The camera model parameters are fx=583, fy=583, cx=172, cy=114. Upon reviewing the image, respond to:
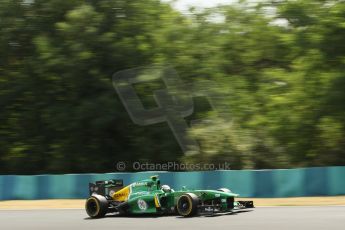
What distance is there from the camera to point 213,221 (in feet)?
40.5

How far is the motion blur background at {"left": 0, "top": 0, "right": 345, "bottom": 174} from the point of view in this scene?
27.2 metres

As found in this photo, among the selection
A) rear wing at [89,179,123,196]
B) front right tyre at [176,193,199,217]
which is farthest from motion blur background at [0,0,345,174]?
front right tyre at [176,193,199,217]

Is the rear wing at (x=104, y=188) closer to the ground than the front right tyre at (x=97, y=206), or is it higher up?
higher up

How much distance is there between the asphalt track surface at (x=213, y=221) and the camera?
1134 cm

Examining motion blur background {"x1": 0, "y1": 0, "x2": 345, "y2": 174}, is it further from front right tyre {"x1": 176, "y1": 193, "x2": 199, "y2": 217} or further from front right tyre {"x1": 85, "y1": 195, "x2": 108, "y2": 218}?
front right tyre {"x1": 176, "y1": 193, "x2": 199, "y2": 217}

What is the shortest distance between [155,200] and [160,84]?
17685 millimetres

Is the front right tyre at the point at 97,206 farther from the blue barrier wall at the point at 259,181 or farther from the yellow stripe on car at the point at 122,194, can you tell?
the blue barrier wall at the point at 259,181

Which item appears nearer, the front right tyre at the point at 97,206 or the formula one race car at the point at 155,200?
the formula one race car at the point at 155,200

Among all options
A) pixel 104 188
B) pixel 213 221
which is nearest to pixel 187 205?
pixel 213 221

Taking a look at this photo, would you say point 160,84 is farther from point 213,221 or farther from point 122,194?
point 213,221

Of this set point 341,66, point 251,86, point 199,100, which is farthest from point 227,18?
point 341,66

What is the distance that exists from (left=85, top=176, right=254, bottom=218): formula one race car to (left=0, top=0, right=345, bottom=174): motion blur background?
39.1 feet

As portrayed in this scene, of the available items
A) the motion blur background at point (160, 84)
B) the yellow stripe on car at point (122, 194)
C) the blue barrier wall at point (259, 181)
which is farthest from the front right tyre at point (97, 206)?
the motion blur background at point (160, 84)

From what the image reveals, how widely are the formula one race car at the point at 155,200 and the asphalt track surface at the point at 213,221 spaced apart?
21 centimetres
